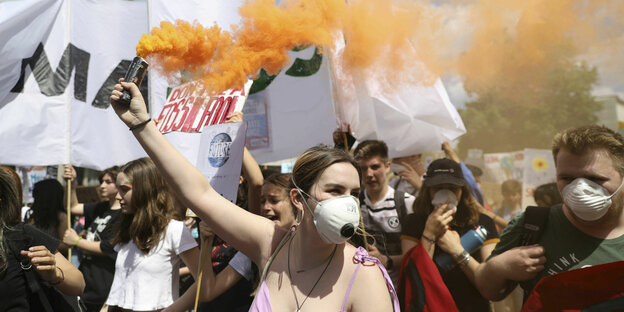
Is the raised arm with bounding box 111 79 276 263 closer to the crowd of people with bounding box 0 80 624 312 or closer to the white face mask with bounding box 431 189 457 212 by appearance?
the crowd of people with bounding box 0 80 624 312

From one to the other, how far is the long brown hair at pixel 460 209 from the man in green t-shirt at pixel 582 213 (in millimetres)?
1088

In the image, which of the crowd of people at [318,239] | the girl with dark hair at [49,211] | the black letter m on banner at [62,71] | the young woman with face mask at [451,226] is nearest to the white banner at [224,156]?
the crowd of people at [318,239]

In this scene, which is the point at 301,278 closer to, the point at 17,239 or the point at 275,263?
the point at 275,263

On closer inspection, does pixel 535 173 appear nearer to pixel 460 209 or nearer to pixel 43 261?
pixel 460 209

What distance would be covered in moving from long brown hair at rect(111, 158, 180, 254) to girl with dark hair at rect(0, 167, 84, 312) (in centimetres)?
102

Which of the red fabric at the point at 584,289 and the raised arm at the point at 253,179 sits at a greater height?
the raised arm at the point at 253,179

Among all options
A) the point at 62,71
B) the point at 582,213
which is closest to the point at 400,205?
the point at 582,213

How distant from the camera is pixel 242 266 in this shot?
3.44m

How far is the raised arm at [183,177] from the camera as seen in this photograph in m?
2.25

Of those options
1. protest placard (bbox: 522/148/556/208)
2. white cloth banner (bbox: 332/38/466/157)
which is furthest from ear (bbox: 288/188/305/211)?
protest placard (bbox: 522/148/556/208)

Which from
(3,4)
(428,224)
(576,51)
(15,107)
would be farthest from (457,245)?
(3,4)

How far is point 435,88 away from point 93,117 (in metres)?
3.89

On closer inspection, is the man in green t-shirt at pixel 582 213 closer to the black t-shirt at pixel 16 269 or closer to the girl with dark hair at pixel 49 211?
the black t-shirt at pixel 16 269

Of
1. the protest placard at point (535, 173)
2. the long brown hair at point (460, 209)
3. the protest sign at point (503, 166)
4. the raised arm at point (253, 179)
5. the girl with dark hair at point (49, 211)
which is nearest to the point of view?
the raised arm at point (253, 179)
